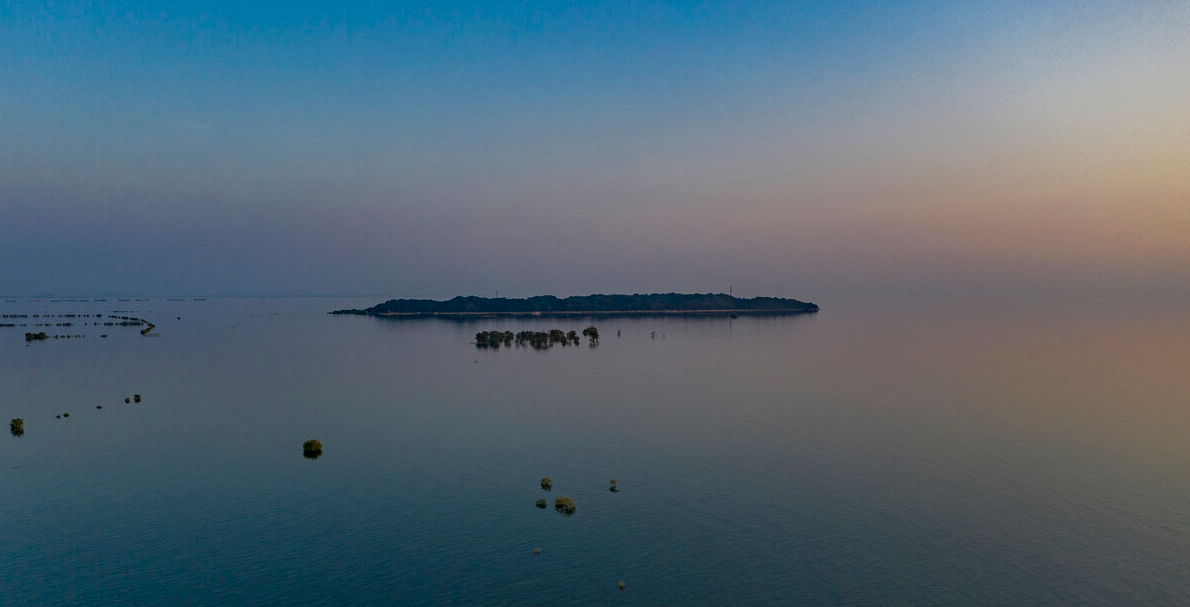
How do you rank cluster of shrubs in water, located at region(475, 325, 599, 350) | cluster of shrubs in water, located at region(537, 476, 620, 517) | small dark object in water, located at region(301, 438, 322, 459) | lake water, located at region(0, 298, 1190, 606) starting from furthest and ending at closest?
cluster of shrubs in water, located at region(475, 325, 599, 350) → small dark object in water, located at region(301, 438, 322, 459) → cluster of shrubs in water, located at region(537, 476, 620, 517) → lake water, located at region(0, 298, 1190, 606)

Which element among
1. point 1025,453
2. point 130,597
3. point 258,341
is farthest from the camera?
point 258,341

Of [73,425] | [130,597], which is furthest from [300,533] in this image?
[73,425]

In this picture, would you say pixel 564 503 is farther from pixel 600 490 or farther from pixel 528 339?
pixel 528 339

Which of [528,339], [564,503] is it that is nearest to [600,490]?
[564,503]

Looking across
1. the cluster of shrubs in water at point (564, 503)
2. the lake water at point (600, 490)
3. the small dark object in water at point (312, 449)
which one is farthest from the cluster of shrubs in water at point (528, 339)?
the cluster of shrubs in water at point (564, 503)

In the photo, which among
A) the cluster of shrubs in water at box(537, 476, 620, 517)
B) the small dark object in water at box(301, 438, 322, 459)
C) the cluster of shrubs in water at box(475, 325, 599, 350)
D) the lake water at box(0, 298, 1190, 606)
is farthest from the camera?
the cluster of shrubs in water at box(475, 325, 599, 350)

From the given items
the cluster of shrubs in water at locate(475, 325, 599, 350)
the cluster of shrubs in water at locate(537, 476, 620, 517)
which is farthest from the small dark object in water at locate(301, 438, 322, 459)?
the cluster of shrubs in water at locate(475, 325, 599, 350)

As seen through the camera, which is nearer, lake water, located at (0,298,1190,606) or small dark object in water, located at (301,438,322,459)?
lake water, located at (0,298,1190,606)

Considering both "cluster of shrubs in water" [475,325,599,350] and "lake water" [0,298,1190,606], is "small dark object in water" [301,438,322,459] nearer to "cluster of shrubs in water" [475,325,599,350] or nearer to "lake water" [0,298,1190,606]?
"lake water" [0,298,1190,606]

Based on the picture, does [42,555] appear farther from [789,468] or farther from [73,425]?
[789,468]
